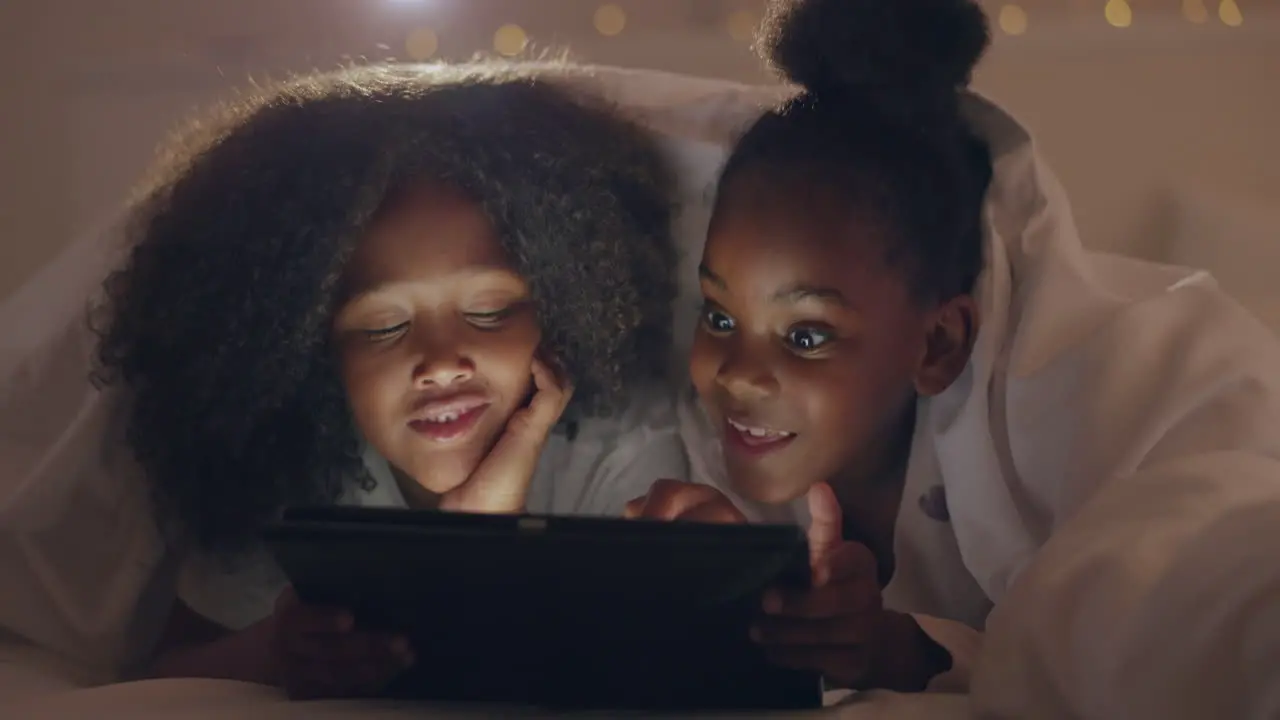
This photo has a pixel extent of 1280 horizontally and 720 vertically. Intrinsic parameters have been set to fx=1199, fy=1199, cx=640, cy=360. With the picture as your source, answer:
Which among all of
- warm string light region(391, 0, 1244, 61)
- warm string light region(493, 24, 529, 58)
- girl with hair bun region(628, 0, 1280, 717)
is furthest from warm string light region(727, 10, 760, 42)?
girl with hair bun region(628, 0, 1280, 717)

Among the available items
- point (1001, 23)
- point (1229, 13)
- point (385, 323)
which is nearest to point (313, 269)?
point (385, 323)

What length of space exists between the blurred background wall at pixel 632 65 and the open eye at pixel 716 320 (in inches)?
12.4

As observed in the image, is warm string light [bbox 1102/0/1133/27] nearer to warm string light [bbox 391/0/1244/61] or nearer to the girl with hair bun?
warm string light [bbox 391/0/1244/61]

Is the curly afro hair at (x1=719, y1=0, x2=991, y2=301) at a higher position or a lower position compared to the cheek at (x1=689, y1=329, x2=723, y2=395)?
higher

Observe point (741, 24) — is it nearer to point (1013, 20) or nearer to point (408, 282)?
point (1013, 20)

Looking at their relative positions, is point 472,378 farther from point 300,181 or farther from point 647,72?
point 647,72

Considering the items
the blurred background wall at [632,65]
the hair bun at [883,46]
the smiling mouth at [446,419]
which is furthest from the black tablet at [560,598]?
the blurred background wall at [632,65]

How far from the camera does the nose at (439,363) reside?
0.66 metres

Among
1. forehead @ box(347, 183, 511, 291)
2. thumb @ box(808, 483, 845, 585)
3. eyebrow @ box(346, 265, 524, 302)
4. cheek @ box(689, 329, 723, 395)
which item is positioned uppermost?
forehead @ box(347, 183, 511, 291)

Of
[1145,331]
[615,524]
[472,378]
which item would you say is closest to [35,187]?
[472,378]

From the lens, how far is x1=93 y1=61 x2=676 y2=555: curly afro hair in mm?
681

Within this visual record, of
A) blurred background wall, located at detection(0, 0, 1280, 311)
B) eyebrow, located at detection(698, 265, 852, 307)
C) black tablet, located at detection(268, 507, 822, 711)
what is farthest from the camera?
blurred background wall, located at detection(0, 0, 1280, 311)

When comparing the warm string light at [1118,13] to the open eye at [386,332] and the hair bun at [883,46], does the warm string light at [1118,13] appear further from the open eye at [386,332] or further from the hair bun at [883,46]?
the open eye at [386,332]

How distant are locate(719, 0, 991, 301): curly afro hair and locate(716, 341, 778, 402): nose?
86mm
